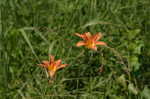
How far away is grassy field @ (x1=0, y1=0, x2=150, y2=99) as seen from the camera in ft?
5.72

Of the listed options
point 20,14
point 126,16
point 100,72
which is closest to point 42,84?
point 100,72

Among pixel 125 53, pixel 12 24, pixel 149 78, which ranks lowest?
pixel 149 78

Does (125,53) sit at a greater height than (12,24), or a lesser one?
lesser

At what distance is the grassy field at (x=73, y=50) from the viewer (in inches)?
68.7

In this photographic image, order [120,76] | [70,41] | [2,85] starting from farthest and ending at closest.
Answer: [70,41]
[120,76]
[2,85]

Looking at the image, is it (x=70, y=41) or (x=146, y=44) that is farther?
(x=146, y=44)

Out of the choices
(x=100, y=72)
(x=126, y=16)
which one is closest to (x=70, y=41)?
(x=100, y=72)

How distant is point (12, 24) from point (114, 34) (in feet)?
2.01

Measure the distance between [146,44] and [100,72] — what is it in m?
0.39

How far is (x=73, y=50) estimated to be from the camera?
6.75 feet

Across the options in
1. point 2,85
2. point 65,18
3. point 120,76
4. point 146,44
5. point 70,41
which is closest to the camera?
point 2,85

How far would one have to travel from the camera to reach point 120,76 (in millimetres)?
1854

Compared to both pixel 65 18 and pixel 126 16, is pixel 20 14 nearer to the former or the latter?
pixel 65 18

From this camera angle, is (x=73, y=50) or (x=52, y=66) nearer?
(x=52, y=66)
